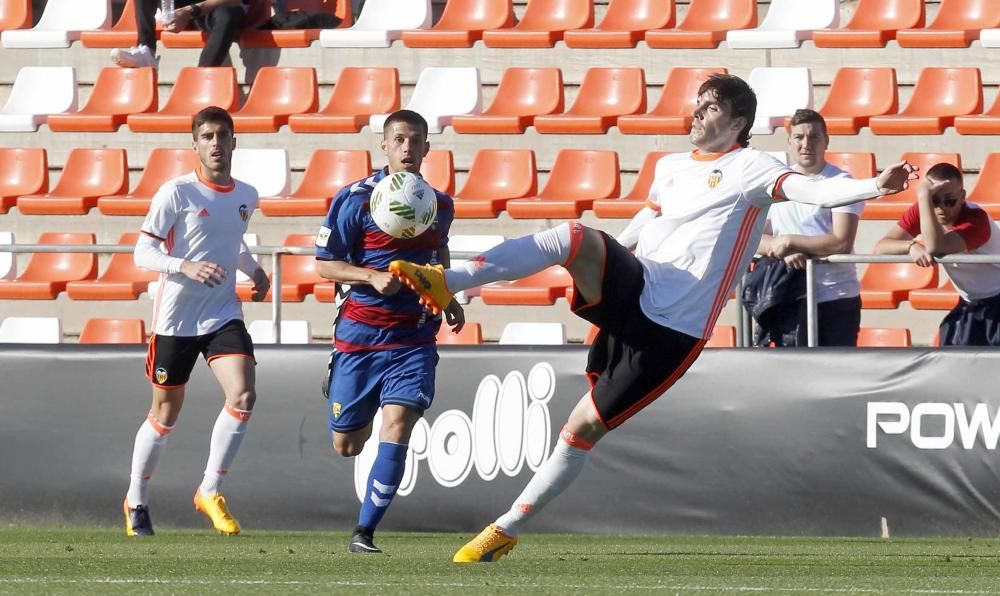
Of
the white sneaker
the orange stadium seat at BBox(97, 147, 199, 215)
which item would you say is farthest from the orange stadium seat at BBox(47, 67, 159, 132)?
the orange stadium seat at BBox(97, 147, 199, 215)

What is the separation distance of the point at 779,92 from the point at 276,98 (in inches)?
161

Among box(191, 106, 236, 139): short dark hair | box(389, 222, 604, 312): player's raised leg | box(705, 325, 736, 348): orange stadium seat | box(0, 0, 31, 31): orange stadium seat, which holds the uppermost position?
box(0, 0, 31, 31): orange stadium seat

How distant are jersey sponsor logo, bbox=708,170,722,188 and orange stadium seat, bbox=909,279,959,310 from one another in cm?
501

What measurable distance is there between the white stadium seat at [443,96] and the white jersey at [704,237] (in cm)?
698

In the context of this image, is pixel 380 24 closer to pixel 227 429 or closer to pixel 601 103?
pixel 601 103

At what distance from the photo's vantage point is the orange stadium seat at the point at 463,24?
47.5ft

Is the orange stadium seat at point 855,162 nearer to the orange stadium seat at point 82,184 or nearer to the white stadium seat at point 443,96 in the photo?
the white stadium seat at point 443,96

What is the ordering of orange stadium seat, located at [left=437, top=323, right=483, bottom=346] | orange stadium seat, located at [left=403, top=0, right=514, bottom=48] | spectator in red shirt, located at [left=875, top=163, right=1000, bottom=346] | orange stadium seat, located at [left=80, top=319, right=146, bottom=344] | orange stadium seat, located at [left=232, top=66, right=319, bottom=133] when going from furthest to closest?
orange stadium seat, located at [left=403, top=0, right=514, bottom=48]
orange stadium seat, located at [left=232, top=66, right=319, bottom=133]
orange stadium seat, located at [left=80, top=319, right=146, bottom=344]
orange stadium seat, located at [left=437, top=323, right=483, bottom=346]
spectator in red shirt, located at [left=875, top=163, right=1000, bottom=346]

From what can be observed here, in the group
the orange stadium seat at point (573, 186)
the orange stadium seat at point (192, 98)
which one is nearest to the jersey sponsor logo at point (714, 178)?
the orange stadium seat at point (573, 186)

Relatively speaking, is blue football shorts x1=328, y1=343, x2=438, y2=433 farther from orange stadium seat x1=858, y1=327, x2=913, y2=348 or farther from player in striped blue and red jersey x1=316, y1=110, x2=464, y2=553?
orange stadium seat x1=858, y1=327, x2=913, y2=348

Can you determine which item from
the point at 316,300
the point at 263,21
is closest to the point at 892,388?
the point at 316,300

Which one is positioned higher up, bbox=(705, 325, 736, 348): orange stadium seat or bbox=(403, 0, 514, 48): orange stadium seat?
bbox=(403, 0, 514, 48): orange stadium seat

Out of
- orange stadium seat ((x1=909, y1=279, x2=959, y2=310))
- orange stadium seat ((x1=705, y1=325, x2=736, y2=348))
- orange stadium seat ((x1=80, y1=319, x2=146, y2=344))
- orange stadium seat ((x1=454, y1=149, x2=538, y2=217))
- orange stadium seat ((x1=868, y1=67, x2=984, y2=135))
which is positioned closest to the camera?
orange stadium seat ((x1=705, y1=325, x2=736, y2=348))

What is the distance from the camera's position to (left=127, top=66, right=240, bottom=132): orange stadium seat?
14.5m
